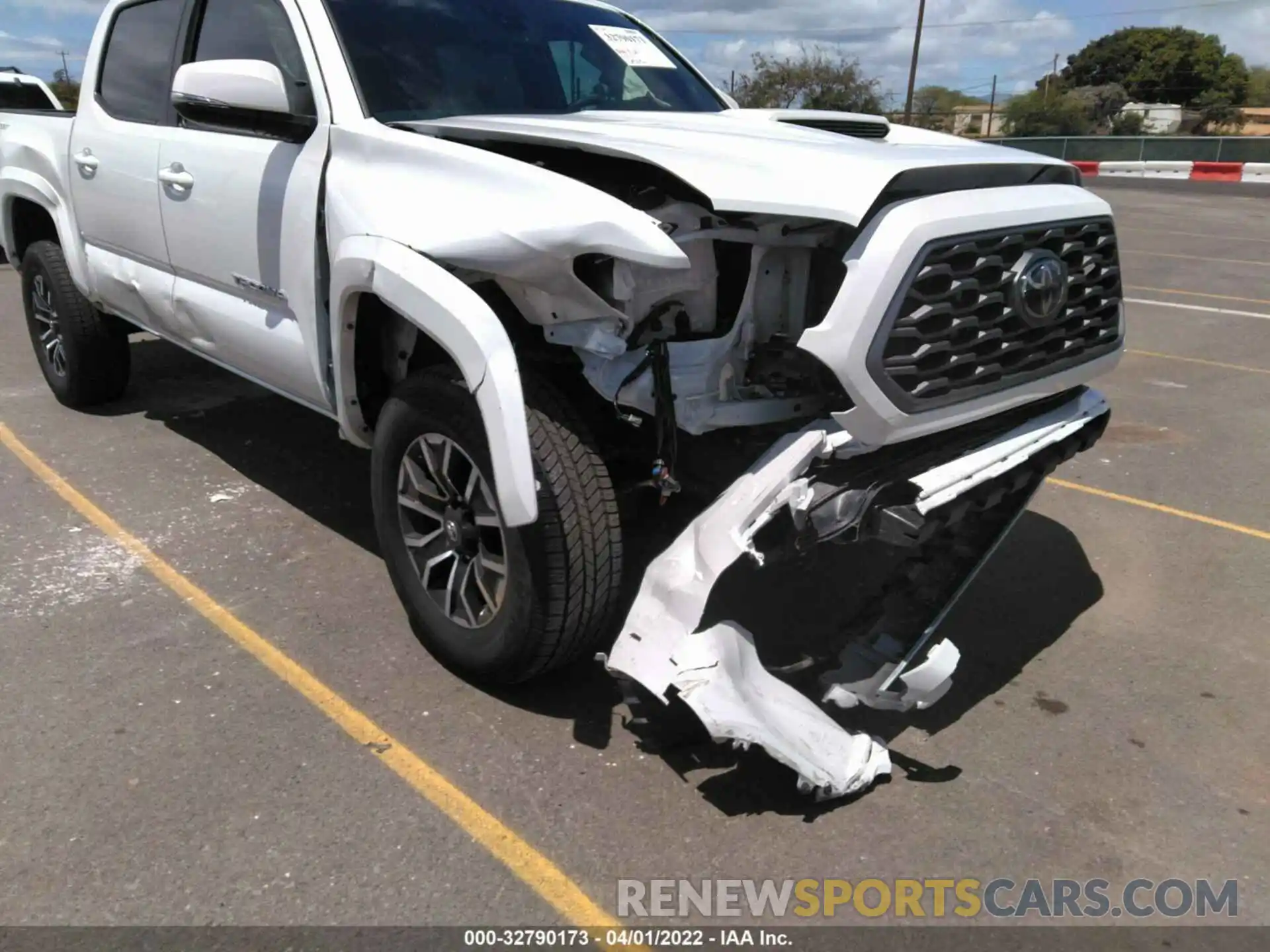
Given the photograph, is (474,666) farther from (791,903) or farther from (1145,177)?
(1145,177)

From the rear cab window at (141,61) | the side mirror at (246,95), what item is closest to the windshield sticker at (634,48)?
the side mirror at (246,95)

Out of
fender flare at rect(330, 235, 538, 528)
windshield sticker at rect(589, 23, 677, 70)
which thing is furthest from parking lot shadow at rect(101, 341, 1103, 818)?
windshield sticker at rect(589, 23, 677, 70)

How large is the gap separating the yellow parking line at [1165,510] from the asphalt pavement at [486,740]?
0.04m

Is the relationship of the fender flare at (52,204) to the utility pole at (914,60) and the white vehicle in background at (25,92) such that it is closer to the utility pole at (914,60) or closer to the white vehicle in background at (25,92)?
the white vehicle in background at (25,92)

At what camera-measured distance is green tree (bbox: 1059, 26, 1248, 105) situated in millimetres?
73938

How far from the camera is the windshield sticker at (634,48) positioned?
449 centimetres

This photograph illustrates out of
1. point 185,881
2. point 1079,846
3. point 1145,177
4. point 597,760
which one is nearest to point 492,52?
point 597,760

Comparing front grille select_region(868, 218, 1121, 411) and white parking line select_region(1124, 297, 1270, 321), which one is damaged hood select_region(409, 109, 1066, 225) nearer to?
front grille select_region(868, 218, 1121, 411)

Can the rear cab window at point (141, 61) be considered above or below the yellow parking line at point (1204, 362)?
above

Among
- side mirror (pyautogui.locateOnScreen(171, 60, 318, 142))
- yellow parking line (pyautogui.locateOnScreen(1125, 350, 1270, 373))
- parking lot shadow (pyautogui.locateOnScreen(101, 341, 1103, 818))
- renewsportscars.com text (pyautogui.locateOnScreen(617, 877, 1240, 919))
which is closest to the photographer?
renewsportscars.com text (pyautogui.locateOnScreen(617, 877, 1240, 919))

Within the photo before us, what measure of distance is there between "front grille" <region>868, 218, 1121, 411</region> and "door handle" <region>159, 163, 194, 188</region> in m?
2.83

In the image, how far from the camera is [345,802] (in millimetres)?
2768

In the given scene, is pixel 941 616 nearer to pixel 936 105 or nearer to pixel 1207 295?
pixel 1207 295

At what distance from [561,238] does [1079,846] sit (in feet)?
6.54
